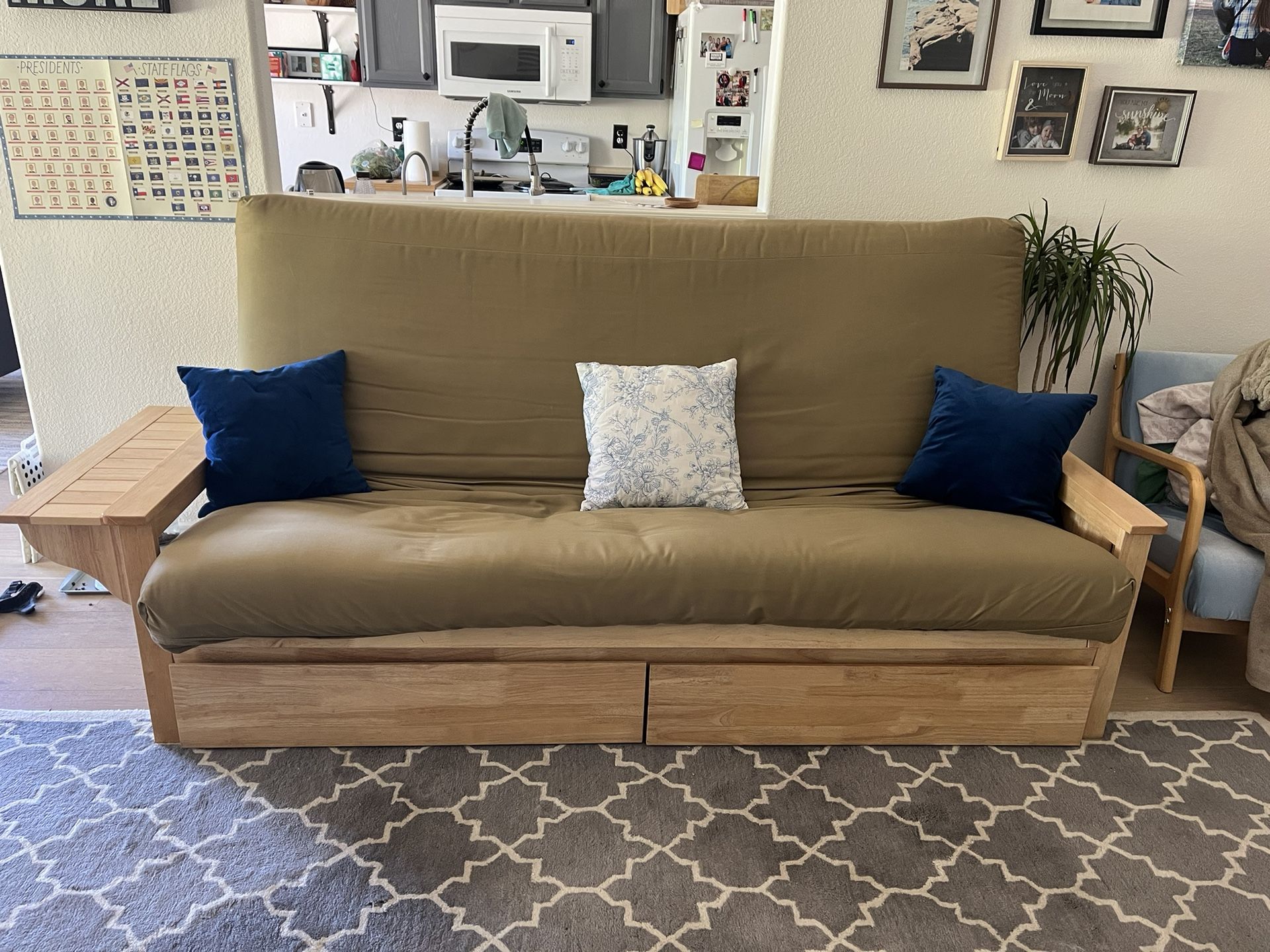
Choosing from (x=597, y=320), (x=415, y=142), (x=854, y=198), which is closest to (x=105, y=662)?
(x=597, y=320)

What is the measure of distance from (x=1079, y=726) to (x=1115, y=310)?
138 cm

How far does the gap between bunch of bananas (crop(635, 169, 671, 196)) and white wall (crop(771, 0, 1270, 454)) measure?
163cm

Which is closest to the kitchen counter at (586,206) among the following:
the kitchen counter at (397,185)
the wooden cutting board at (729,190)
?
the wooden cutting board at (729,190)

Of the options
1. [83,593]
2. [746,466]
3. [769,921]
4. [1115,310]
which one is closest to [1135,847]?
[769,921]

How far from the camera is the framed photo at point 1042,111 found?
96.3 inches

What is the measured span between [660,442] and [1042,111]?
1.53 meters

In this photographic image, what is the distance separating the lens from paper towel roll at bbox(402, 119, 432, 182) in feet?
16.0

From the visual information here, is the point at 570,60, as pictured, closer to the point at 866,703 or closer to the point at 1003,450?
the point at 1003,450

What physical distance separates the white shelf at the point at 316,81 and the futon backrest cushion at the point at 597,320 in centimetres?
316

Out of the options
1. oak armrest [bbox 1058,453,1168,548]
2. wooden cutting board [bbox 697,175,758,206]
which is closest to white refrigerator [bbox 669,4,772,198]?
wooden cutting board [bbox 697,175,758,206]

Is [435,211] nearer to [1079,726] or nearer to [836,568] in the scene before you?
[836,568]

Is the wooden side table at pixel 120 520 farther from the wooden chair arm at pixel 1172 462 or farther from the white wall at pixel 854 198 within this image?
the wooden chair arm at pixel 1172 462

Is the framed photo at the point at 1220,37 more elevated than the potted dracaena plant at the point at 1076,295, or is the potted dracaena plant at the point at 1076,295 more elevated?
the framed photo at the point at 1220,37

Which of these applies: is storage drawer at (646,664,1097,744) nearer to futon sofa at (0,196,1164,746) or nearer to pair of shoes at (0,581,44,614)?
futon sofa at (0,196,1164,746)
